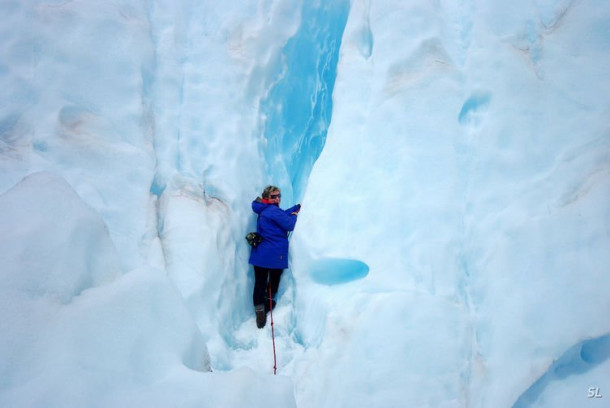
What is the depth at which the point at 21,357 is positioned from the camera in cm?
168

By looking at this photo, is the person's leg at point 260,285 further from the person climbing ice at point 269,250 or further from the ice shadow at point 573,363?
the ice shadow at point 573,363

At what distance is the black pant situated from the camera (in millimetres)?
3736

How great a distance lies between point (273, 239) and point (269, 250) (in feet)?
0.33

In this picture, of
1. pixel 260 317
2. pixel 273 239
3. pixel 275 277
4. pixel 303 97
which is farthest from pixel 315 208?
pixel 303 97

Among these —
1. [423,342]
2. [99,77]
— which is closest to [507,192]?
[423,342]

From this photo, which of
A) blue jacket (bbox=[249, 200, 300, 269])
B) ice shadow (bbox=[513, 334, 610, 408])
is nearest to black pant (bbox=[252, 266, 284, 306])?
blue jacket (bbox=[249, 200, 300, 269])

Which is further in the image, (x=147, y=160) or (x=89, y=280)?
(x=147, y=160)

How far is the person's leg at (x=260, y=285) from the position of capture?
3.73 metres

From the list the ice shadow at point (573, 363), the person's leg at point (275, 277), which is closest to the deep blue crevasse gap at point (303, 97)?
the person's leg at point (275, 277)

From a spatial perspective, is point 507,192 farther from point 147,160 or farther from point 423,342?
point 147,160

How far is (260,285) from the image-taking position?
3.78 metres

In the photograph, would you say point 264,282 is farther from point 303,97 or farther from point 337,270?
point 303,97

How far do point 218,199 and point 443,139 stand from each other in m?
1.96

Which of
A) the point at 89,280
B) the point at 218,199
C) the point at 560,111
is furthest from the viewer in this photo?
the point at 218,199
